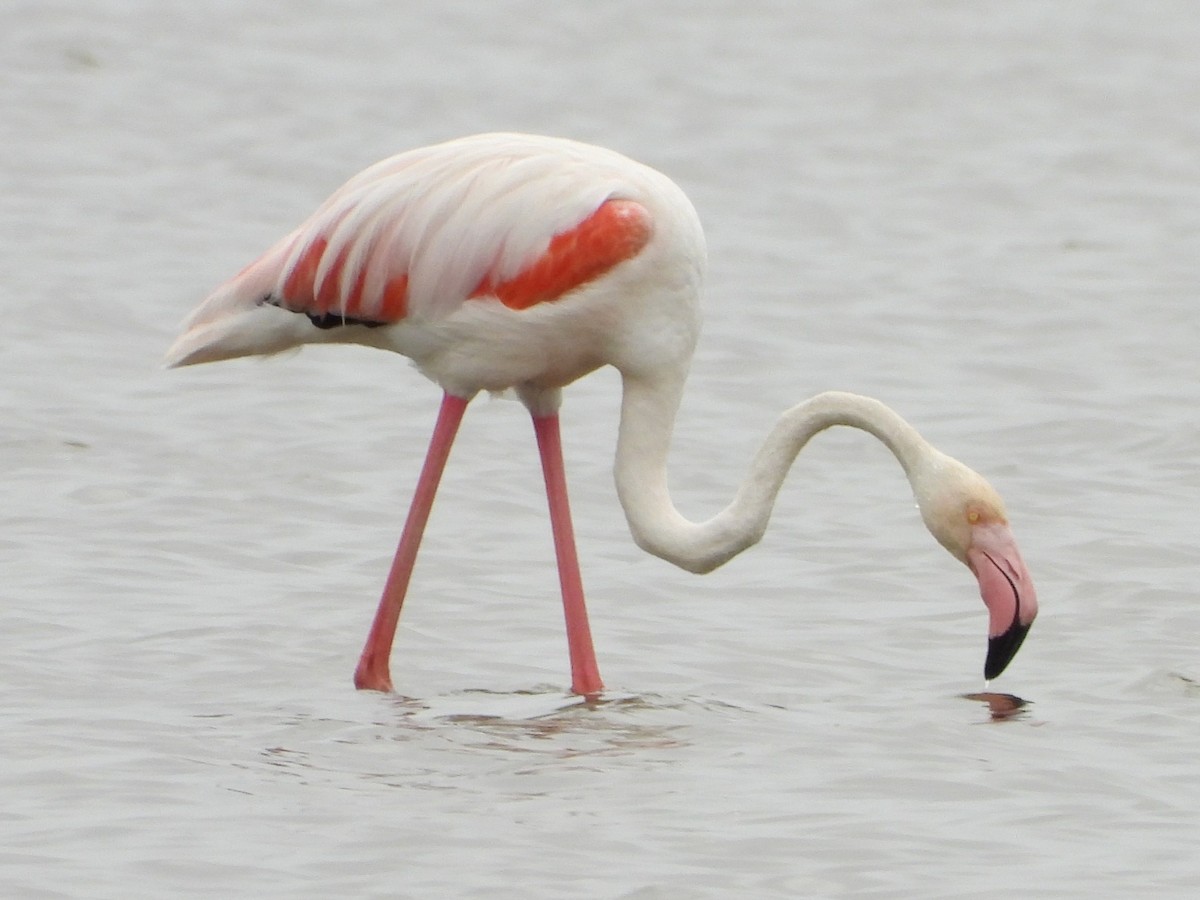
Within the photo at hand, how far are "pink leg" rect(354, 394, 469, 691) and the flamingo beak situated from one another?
1652mm

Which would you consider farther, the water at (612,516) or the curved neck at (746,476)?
the curved neck at (746,476)

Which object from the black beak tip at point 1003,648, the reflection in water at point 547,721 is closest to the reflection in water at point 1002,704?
the black beak tip at point 1003,648

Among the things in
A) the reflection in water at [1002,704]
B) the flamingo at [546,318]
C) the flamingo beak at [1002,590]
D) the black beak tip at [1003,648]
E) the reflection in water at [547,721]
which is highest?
the flamingo at [546,318]

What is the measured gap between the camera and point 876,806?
22.5ft

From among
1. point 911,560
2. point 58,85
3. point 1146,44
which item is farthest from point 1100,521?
point 1146,44

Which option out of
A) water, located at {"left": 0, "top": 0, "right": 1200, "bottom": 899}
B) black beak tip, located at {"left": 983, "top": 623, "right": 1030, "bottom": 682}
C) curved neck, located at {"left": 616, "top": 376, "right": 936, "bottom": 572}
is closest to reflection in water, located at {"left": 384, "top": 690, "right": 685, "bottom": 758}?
water, located at {"left": 0, "top": 0, "right": 1200, "bottom": 899}

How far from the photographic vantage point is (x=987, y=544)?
Result: 24.3 ft

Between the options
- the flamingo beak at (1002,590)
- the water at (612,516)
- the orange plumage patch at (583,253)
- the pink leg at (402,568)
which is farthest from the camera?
the pink leg at (402,568)

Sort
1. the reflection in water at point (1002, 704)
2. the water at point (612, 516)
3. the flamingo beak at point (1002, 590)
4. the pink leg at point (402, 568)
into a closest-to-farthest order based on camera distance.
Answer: the water at point (612, 516), the flamingo beak at point (1002, 590), the reflection in water at point (1002, 704), the pink leg at point (402, 568)

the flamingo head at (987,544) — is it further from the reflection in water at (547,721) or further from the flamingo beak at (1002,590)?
the reflection in water at (547,721)

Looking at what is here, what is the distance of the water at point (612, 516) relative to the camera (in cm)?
659

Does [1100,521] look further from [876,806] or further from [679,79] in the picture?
[679,79]

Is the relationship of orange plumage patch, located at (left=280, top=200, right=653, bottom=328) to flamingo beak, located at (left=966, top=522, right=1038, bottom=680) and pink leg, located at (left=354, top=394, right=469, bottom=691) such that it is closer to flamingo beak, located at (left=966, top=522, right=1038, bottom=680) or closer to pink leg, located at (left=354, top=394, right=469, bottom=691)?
pink leg, located at (left=354, top=394, right=469, bottom=691)

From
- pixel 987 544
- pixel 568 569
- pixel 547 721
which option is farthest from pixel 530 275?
pixel 987 544
